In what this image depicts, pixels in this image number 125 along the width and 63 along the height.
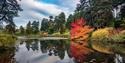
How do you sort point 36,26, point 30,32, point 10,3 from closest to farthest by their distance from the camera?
point 10,3 → point 30,32 → point 36,26

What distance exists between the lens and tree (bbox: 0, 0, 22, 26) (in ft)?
119

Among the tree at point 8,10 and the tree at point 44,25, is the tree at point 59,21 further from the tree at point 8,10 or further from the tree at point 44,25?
the tree at point 8,10

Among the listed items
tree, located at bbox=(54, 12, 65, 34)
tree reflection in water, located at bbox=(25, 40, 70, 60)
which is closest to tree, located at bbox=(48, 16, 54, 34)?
tree, located at bbox=(54, 12, 65, 34)

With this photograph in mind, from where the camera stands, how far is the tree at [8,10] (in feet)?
119

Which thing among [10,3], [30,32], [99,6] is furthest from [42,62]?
[30,32]

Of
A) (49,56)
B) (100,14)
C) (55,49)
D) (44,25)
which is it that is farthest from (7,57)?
(44,25)

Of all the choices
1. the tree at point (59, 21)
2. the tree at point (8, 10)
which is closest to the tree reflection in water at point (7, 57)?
the tree at point (8, 10)

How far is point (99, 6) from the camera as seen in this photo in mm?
54156

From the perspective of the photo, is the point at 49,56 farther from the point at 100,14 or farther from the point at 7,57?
the point at 100,14

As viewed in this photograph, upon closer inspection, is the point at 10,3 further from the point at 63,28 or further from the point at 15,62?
the point at 63,28

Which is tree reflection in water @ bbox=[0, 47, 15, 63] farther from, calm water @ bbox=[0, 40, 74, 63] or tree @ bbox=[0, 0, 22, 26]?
tree @ bbox=[0, 0, 22, 26]

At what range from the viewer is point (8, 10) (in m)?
37.0

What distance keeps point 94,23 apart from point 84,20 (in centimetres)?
254

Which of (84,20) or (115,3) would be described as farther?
(84,20)
